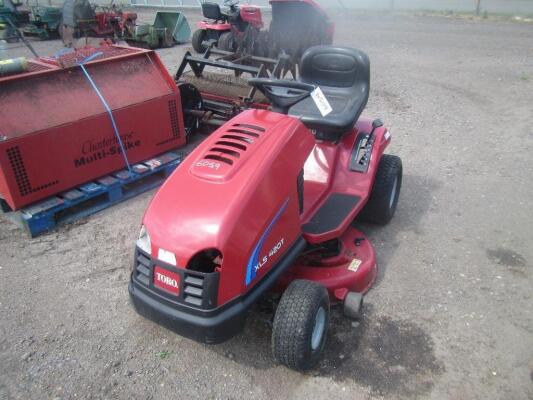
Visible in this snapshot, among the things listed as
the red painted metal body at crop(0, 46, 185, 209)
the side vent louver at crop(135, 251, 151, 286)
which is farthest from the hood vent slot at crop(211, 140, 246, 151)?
the red painted metal body at crop(0, 46, 185, 209)

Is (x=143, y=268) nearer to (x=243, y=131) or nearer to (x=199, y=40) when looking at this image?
(x=243, y=131)

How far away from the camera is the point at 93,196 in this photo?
4.13m

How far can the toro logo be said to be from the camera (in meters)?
2.18

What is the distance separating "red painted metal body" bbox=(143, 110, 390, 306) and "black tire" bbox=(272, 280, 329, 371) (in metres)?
0.20

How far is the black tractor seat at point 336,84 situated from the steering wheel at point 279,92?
0.53 metres

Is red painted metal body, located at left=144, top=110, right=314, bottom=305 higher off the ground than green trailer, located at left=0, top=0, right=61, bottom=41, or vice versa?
red painted metal body, located at left=144, top=110, right=314, bottom=305

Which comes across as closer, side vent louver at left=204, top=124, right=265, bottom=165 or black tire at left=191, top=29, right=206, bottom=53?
side vent louver at left=204, top=124, right=265, bottom=165

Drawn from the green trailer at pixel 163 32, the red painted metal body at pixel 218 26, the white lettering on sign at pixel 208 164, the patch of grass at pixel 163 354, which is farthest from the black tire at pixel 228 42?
the patch of grass at pixel 163 354

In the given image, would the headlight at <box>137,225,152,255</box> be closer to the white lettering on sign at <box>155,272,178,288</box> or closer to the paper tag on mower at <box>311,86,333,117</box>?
the white lettering on sign at <box>155,272,178,288</box>

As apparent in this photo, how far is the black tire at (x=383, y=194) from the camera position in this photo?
3572mm

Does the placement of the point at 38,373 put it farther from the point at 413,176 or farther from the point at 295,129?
the point at 413,176

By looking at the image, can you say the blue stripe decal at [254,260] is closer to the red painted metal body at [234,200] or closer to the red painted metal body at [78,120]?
the red painted metal body at [234,200]

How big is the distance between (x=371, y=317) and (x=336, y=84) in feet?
6.07

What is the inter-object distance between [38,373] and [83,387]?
298mm
